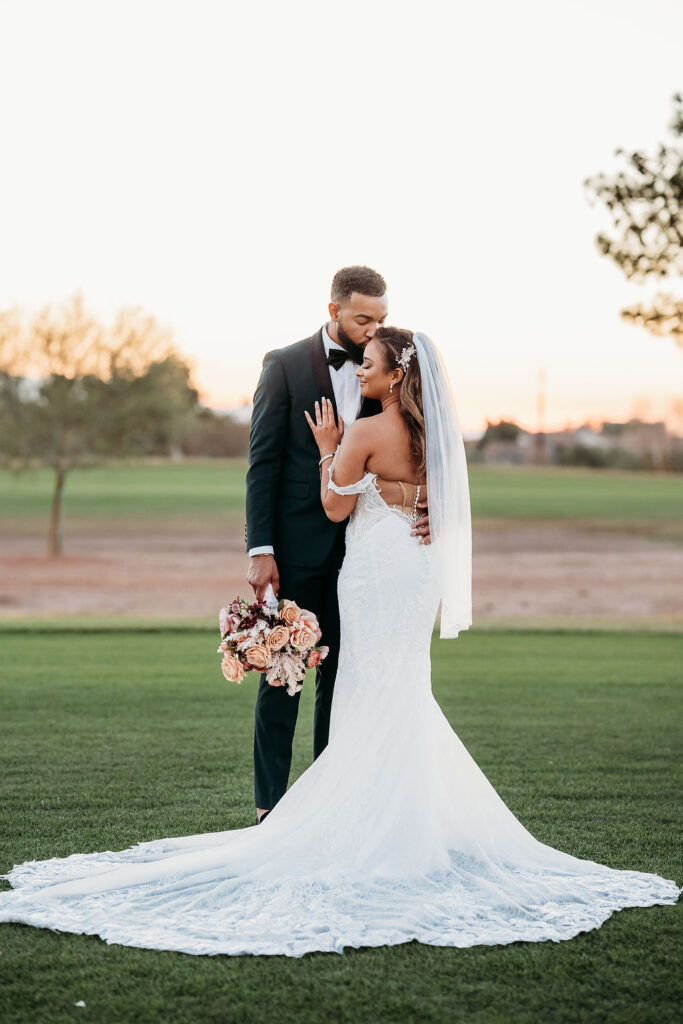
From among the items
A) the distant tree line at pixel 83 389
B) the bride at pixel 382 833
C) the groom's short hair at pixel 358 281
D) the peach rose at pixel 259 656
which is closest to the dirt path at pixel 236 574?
the distant tree line at pixel 83 389

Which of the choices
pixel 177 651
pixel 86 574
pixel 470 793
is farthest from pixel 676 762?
pixel 86 574

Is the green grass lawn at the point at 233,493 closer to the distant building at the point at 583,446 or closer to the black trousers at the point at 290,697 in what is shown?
the distant building at the point at 583,446

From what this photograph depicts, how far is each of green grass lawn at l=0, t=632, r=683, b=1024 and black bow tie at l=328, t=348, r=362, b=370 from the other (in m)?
1.93

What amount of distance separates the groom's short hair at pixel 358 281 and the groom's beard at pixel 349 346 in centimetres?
14

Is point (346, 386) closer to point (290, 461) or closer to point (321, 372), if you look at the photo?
point (321, 372)

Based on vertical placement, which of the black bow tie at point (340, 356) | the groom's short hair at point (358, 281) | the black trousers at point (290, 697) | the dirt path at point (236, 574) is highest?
the groom's short hair at point (358, 281)

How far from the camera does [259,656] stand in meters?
4.39

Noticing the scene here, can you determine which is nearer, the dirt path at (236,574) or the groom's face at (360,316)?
the groom's face at (360,316)

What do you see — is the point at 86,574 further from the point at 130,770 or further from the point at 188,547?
the point at 130,770

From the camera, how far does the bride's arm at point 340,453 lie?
14.7 feet

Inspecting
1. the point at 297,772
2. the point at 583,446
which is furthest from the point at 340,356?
the point at 583,446

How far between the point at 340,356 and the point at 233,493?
49.8m

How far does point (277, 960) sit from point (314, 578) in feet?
5.69

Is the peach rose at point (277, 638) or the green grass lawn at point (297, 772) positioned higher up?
the peach rose at point (277, 638)
